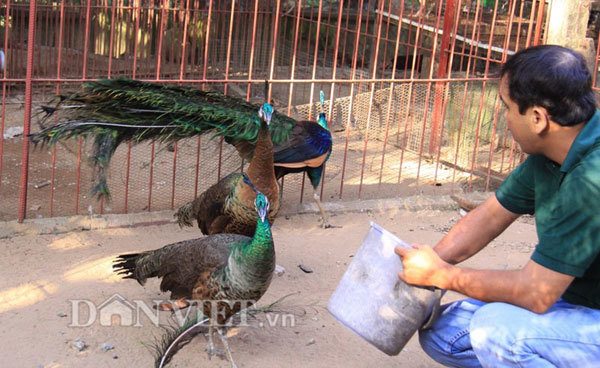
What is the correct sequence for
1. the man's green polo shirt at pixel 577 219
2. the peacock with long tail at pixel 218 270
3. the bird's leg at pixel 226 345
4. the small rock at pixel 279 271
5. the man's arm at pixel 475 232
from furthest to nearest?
the small rock at pixel 279 271, the bird's leg at pixel 226 345, the peacock with long tail at pixel 218 270, the man's arm at pixel 475 232, the man's green polo shirt at pixel 577 219

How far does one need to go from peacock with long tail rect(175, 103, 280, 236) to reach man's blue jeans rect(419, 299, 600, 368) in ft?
7.47

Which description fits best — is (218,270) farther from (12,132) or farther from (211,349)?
(12,132)

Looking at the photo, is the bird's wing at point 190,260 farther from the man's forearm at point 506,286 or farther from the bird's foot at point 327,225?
the bird's foot at point 327,225

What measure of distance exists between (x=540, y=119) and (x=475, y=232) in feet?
2.20

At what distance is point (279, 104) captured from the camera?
9.77m

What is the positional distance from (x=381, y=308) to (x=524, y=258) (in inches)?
112

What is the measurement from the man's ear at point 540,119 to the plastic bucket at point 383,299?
2.13ft

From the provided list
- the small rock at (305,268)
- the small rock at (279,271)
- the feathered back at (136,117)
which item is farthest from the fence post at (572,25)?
the small rock at (279,271)

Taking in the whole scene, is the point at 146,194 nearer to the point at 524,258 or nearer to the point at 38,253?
the point at 38,253

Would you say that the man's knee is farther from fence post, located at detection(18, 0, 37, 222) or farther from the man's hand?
fence post, located at detection(18, 0, 37, 222)

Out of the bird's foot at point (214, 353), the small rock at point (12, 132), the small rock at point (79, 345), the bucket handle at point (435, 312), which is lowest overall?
the small rock at point (79, 345)

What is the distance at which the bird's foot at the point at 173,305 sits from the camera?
12.8 ft

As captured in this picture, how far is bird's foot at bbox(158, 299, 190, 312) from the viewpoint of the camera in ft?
12.8

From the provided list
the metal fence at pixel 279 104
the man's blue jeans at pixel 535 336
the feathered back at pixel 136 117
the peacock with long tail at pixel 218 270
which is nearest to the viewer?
the man's blue jeans at pixel 535 336
